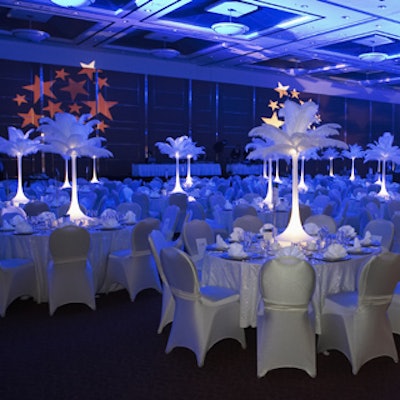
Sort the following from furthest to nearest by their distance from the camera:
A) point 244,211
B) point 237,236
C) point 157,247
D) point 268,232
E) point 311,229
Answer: point 244,211, point 311,229, point 268,232, point 237,236, point 157,247

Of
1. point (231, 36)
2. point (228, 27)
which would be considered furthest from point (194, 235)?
point (231, 36)

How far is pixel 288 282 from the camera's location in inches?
140

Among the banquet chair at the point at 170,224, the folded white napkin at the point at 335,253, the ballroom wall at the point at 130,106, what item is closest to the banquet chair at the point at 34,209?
the banquet chair at the point at 170,224

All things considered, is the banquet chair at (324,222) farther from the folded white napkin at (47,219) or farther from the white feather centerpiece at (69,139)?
the folded white napkin at (47,219)

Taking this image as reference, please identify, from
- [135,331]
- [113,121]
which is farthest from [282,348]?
[113,121]

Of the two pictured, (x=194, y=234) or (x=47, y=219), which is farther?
(x=47, y=219)

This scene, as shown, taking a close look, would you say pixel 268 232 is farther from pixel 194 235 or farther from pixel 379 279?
pixel 379 279

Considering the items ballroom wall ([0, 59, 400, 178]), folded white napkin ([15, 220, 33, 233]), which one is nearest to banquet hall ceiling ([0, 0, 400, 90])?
ballroom wall ([0, 59, 400, 178])

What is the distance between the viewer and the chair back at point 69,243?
5.00m

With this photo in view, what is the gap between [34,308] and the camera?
5395 mm

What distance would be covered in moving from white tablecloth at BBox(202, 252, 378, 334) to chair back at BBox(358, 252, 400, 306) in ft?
1.31

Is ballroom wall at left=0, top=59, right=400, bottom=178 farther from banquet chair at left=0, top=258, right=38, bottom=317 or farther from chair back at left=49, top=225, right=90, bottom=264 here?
chair back at left=49, top=225, right=90, bottom=264

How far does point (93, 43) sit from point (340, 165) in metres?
13.2

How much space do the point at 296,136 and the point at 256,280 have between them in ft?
4.24
